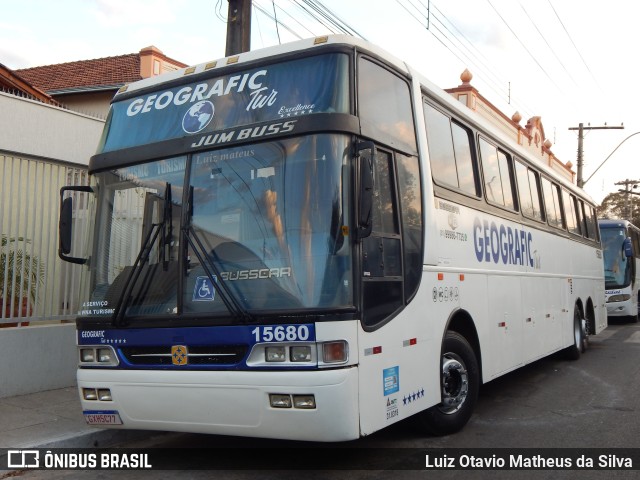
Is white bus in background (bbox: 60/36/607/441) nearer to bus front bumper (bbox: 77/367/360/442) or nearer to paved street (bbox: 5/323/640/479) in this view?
bus front bumper (bbox: 77/367/360/442)

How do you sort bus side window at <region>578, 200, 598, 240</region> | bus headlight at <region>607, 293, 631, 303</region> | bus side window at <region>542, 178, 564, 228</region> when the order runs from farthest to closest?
bus headlight at <region>607, 293, 631, 303</region> → bus side window at <region>578, 200, 598, 240</region> → bus side window at <region>542, 178, 564, 228</region>

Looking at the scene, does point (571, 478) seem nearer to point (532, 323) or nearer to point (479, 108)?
point (532, 323)

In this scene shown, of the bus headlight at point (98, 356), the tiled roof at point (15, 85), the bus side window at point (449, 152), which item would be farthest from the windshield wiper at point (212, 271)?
the tiled roof at point (15, 85)

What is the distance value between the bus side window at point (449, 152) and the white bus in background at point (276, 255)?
0.23ft

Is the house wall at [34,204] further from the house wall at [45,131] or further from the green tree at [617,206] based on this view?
the green tree at [617,206]

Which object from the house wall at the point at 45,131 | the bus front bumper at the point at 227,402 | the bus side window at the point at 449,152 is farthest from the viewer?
the house wall at the point at 45,131

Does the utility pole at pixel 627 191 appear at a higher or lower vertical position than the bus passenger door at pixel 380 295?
higher

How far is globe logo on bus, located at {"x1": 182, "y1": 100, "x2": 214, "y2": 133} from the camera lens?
215 inches

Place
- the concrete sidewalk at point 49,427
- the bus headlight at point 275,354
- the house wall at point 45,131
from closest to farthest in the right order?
the bus headlight at point 275,354, the concrete sidewalk at point 49,427, the house wall at point 45,131

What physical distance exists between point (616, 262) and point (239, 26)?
17.4m

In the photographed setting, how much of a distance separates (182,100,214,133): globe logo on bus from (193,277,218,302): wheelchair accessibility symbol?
4.29 feet

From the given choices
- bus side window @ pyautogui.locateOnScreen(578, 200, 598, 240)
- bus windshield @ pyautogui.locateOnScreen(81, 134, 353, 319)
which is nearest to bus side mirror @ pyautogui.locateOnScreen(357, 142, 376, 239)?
bus windshield @ pyautogui.locateOnScreen(81, 134, 353, 319)

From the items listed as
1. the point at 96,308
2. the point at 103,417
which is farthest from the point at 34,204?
the point at 103,417

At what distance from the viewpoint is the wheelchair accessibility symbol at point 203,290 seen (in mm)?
4945
